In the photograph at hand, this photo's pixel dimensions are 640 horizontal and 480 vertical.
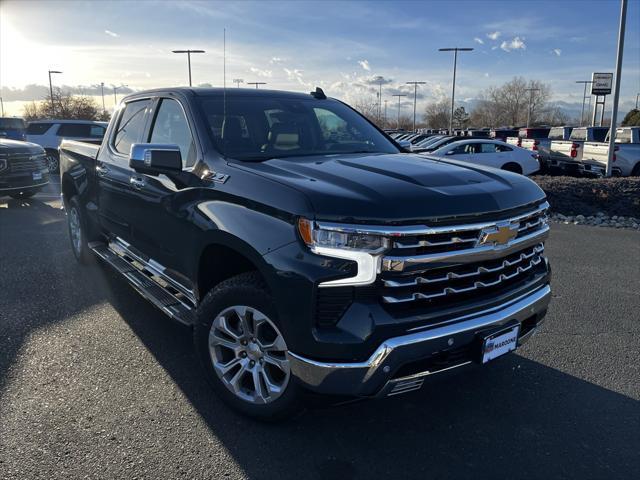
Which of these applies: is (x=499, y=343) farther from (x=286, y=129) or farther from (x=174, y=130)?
(x=174, y=130)

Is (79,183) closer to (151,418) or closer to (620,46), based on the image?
(151,418)

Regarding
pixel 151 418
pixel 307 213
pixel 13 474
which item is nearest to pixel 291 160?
pixel 307 213

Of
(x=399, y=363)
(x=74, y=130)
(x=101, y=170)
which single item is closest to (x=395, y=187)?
(x=399, y=363)

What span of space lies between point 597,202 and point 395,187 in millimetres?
9386

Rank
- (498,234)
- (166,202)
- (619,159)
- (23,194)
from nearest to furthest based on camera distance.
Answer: (498,234)
(166,202)
(23,194)
(619,159)

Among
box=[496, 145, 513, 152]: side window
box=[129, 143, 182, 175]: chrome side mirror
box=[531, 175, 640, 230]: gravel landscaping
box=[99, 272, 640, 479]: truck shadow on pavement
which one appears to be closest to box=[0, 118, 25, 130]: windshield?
box=[496, 145, 513, 152]: side window

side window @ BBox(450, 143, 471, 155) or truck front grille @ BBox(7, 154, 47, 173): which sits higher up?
side window @ BBox(450, 143, 471, 155)

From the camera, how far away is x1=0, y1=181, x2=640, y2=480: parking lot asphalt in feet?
9.02

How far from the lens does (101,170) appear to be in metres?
5.01

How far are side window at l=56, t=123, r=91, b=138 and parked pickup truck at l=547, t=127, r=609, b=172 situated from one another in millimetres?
16010

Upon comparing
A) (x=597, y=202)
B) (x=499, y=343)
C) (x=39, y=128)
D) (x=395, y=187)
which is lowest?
(x=597, y=202)

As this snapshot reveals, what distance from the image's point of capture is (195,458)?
2.80 m

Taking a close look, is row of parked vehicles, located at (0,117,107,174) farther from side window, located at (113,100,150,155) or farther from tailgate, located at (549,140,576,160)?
tailgate, located at (549,140,576,160)

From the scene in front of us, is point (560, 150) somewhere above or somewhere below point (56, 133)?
below
